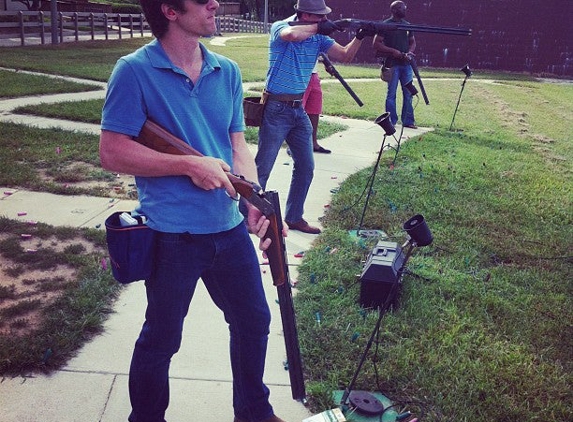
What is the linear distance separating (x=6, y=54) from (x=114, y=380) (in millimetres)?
17451

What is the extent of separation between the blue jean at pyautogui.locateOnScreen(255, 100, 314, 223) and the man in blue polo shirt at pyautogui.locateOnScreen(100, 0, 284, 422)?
249 centimetres

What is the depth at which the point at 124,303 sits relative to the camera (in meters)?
3.86

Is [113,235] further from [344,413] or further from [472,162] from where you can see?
[472,162]

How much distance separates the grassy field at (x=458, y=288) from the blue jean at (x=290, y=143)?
44cm

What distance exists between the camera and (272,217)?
2.28 metres

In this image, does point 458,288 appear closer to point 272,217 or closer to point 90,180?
point 272,217

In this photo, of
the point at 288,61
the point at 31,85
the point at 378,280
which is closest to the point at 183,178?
the point at 378,280

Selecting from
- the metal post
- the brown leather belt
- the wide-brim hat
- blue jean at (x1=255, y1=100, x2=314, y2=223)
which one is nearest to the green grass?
blue jean at (x1=255, y1=100, x2=314, y2=223)

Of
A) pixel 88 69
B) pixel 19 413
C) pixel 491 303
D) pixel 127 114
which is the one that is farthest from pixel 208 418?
pixel 88 69

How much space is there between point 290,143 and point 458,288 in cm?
194

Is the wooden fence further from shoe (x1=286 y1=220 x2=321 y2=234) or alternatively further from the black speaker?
the black speaker

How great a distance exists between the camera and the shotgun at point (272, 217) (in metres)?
2.08

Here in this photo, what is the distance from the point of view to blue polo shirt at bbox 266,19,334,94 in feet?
15.8

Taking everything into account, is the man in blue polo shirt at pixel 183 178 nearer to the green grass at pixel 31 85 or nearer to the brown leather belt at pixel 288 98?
the brown leather belt at pixel 288 98
